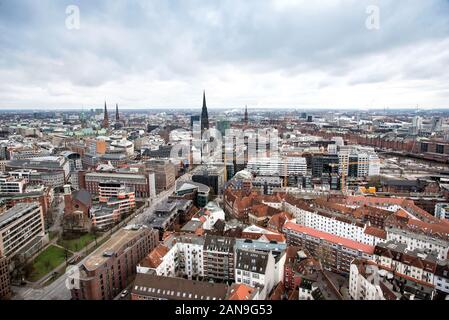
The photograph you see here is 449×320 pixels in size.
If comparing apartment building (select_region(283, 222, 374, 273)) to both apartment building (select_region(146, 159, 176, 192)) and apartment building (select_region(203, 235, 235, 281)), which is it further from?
apartment building (select_region(146, 159, 176, 192))

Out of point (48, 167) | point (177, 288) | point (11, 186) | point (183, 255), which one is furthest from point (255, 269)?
point (48, 167)

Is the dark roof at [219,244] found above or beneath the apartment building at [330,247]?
above

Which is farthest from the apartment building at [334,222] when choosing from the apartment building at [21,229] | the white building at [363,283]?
the apartment building at [21,229]

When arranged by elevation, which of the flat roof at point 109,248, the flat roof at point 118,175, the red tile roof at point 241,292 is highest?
the flat roof at point 118,175

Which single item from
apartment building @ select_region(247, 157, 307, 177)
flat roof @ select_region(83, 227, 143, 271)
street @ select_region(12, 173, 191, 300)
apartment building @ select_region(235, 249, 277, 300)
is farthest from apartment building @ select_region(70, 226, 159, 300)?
apartment building @ select_region(247, 157, 307, 177)

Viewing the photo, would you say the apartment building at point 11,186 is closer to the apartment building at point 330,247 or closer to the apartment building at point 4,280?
the apartment building at point 4,280

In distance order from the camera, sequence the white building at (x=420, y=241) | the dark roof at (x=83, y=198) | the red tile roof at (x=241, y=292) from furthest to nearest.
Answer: the dark roof at (x=83, y=198)
the white building at (x=420, y=241)
the red tile roof at (x=241, y=292)

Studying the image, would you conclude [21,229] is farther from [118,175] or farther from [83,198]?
[118,175]
